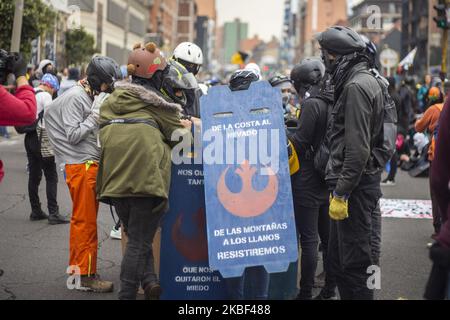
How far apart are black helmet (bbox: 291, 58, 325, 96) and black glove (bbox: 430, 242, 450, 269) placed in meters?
3.01

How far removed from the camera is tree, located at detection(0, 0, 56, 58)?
96.5ft

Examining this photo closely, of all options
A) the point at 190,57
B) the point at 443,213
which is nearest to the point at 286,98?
the point at 190,57

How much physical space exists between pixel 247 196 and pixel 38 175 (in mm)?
5522

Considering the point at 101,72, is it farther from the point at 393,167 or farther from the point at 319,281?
the point at 393,167

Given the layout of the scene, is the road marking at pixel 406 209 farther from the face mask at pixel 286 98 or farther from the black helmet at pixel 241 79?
the black helmet at pixel 241 79

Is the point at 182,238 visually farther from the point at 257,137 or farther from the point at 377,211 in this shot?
the point at 377,211

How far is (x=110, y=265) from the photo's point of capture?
7.87m

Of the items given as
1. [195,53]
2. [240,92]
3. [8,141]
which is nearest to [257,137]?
[240,92]

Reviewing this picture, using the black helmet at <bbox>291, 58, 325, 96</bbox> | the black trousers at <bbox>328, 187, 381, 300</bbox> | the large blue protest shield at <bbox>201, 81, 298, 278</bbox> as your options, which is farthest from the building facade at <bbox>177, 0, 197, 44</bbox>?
the black trousers at <bbox>328, 187, 381, 300</bbox>

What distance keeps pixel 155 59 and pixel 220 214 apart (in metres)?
1.11

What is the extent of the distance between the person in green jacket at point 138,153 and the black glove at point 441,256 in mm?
2087

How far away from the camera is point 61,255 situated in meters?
8.30

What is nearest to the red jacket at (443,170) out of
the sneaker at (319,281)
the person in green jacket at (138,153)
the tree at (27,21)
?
the person in green jacket at (138,153)

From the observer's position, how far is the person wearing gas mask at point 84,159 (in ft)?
22.4
